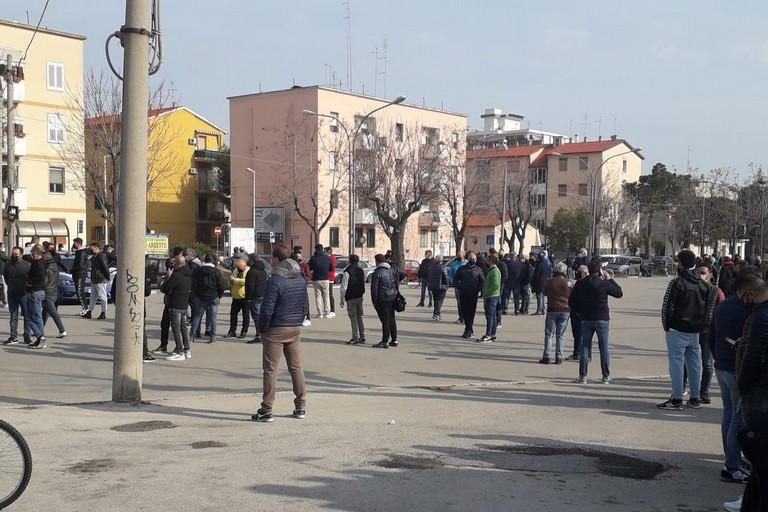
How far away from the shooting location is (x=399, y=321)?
20422mm

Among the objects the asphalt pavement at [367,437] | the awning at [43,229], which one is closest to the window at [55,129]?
the awning at [43,229]

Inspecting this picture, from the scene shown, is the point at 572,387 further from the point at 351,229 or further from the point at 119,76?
the point at 351,229

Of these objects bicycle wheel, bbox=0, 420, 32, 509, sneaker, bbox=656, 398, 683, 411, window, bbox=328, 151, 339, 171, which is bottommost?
sneaker, bbox=656, 398, 683, 411

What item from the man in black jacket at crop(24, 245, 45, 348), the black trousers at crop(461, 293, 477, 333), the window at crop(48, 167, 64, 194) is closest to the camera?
the man in black jacket at crop(24, 245, 45, 348)

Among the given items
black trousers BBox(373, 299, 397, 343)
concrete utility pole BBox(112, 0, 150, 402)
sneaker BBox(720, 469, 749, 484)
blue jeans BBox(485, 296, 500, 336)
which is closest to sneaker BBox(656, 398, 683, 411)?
sneaker BBox(720, 469, 749, 484)

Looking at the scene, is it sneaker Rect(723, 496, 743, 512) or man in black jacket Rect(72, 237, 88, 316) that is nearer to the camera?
sneaker Rect(723, 496, 743, 512)

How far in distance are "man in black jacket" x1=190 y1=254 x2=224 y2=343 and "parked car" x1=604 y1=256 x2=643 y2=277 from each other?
46680 millimetres

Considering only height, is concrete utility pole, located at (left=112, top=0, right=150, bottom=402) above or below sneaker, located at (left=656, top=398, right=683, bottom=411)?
above

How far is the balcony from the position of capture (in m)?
66.2

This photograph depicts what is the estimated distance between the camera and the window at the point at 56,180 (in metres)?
48.2

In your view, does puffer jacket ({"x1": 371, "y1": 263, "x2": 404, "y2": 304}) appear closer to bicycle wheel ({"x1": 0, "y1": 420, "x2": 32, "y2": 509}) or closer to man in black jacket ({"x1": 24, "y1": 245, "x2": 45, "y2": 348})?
man in black jacket ({"x1": 24, "y1": 245, "x2": 45, "y2": 348})

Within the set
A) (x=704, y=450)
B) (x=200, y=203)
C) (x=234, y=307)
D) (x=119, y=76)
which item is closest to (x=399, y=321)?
(x=234, y=307)

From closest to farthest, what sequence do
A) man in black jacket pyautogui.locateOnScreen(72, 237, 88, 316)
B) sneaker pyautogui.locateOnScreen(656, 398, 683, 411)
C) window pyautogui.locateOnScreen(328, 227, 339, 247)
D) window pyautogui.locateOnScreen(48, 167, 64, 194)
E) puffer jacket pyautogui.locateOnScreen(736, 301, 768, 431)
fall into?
puffer jacket pyautogui.locateOnScreen(736, 301, 768, 431)
sneaker pyautogui.locateOnScreen(656, 398, 683, 411)
man in black jacket pyautogui.locateOnScreen(72, 237, 88, 316)
window pyautogui.locateOnScreen(48, 167, 64, 194)
window pyautogui.locateOnScreen(328, 227, 339, 247)

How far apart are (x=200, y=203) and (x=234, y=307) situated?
5252 cm
